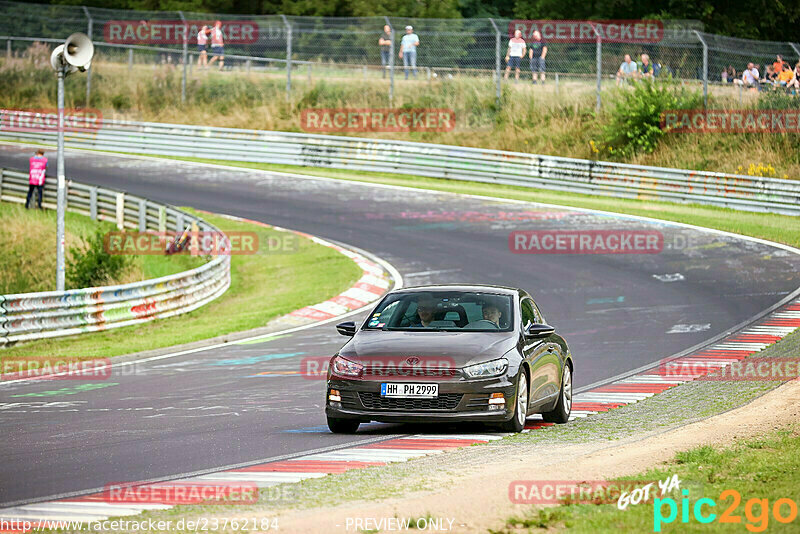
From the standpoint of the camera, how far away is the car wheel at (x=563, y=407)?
11977 millimetres

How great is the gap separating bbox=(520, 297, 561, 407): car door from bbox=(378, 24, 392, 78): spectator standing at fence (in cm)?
2920

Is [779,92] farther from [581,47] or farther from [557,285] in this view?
[557,285]

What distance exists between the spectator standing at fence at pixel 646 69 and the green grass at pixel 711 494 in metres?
29.7

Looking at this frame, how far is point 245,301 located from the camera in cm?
2430

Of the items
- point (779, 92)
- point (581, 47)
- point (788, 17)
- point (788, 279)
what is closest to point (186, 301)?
point (788, 279)

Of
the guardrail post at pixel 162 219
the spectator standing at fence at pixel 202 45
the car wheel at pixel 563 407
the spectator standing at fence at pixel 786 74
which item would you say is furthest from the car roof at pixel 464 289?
the spectator standing at fence at pixel 202 45

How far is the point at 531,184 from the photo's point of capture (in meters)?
36.3

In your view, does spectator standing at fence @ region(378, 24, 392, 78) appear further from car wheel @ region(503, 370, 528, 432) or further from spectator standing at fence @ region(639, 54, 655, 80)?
car wheel @ region(503, 370, 528, 432)

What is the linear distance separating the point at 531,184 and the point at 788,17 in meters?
23.4

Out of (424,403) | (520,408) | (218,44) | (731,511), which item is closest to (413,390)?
(424,403)

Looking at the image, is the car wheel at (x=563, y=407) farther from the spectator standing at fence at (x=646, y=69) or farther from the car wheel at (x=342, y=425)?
the spectator standing at fence at (x=646, y=69)

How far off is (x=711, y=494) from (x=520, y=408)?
361 centimetres

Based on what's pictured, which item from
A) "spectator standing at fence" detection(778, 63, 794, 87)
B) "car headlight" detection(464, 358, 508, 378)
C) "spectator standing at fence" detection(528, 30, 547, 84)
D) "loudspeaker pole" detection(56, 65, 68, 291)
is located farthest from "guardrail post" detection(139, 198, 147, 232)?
"car headlight" detection(464, 358, 508, 378)

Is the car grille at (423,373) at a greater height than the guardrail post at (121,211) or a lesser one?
greater
